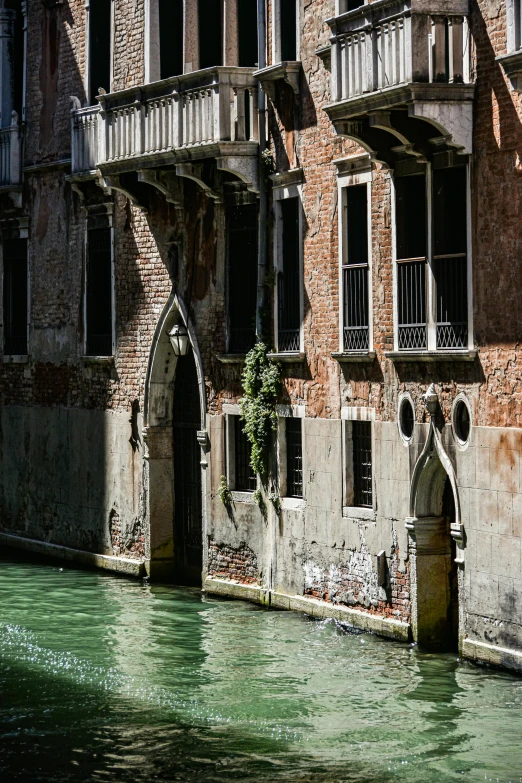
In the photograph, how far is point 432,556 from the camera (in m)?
15.7

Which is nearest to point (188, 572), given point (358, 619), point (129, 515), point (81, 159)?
point (129, 515)

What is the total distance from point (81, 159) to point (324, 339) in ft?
→ 20.0

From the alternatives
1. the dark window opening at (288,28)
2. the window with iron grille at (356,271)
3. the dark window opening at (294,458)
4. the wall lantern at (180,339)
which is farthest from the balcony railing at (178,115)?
the dark window opening at (294,458)

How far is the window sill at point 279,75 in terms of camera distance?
1758 cm

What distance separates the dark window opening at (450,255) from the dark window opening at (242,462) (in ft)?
→ 14.4

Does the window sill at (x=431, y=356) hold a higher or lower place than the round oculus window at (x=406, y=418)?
higher

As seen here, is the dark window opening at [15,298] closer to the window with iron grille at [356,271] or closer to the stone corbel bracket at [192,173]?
the stone corbel bracket at [192,173]

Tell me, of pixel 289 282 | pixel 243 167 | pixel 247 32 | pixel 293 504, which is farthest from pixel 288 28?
pixel 293 504

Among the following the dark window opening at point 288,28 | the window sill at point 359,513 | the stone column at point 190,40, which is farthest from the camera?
the stone column at point 190,40

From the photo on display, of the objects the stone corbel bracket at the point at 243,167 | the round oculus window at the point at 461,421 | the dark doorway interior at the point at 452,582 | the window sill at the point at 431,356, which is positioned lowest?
the dark doorway interior at the point at 452,582

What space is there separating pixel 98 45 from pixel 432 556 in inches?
386

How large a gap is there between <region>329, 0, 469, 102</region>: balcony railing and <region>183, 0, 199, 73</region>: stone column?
4.66 metres

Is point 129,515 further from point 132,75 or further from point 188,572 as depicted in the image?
point 132,75

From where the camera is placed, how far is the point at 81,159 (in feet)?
71.9
